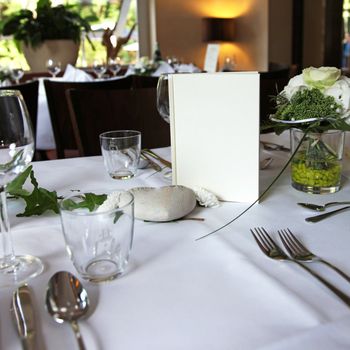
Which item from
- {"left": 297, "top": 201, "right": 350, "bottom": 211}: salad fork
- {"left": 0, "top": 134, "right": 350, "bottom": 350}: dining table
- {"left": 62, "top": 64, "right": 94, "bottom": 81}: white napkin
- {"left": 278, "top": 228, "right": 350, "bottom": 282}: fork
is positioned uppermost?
{"left": 62, "top": 64, "right": 94, "bottom": 81}: white napkin

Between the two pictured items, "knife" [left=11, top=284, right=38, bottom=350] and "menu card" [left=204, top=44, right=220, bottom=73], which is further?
"menu card" [left=204, top=44, right=220, bottom=73]

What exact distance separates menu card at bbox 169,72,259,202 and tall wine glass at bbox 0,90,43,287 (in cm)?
25

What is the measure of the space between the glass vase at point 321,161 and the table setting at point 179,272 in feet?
0.06

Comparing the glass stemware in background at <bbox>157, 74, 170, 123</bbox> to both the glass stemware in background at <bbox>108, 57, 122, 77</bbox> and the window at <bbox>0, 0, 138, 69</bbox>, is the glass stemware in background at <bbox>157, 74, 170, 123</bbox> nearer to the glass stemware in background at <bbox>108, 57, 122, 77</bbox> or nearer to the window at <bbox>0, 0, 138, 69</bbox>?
the glass stemware in background at <bbox>108, 57, 122, 77</bbox>

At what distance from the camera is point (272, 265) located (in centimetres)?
55

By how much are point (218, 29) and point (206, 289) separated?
593 cm

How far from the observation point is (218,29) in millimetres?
6055

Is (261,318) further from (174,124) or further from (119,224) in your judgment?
(174,124)

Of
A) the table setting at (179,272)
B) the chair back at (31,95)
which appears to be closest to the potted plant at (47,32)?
the chair back at (31,95)

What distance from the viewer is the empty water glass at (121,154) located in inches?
36.1

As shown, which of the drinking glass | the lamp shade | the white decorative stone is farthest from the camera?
the lamp shade

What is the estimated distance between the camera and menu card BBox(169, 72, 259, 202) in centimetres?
73

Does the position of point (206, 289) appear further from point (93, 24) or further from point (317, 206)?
point (93, 24)

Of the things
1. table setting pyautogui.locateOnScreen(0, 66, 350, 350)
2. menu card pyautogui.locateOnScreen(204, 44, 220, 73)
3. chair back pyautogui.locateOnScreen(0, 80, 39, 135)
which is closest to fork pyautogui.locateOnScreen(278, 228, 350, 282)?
table setting pyautogui.locateOnScreen(0, 66, 350, 350)
